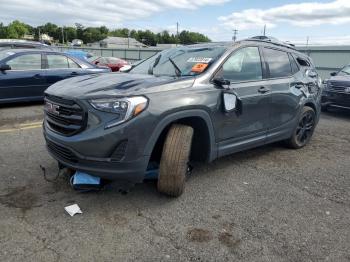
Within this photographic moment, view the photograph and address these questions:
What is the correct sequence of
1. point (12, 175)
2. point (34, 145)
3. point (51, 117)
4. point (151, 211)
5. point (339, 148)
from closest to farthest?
point (151, 211) → point (51, 117) → point (12, 175) → point (34, 145) → point (339, 148)

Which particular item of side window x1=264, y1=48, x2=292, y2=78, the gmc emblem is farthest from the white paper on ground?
side window x1=264, y1=48, x2=292, y2=78

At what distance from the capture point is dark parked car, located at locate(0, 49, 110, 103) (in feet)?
28.2

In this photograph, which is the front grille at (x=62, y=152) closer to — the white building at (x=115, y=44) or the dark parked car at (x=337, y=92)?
the dark parked car at (x=337, y=92)

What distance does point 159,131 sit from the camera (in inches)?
142

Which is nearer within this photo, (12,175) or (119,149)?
(119,149)

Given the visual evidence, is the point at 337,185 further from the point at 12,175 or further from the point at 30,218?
the point at 12,175

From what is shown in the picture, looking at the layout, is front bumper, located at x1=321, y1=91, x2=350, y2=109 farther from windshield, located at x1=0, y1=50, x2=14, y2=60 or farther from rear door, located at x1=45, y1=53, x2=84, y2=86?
windshield, located at x1=0, y1=50, x2=14, y2=60

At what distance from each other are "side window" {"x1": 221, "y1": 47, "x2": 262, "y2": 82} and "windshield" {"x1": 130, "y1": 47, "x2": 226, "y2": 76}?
184 mm

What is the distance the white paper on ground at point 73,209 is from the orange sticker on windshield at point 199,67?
1984 mm

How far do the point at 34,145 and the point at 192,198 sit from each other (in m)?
2.93

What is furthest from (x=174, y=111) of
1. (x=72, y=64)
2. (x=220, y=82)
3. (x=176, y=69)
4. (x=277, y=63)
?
(x=72, y=64)

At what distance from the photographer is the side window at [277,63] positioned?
5.18 metres

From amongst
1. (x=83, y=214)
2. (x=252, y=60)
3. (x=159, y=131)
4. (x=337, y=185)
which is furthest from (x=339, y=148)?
(x=83, y=214)

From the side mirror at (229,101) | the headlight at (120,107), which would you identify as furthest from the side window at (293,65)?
the headlight at (120,107)
